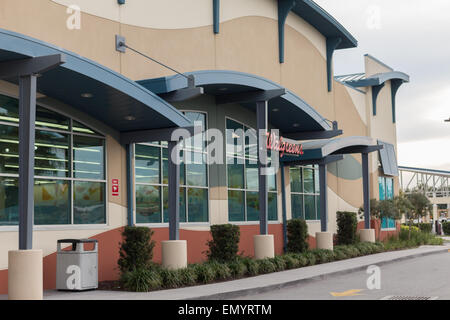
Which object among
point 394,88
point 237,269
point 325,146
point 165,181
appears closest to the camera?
point 237,269

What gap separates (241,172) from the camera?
22.1m

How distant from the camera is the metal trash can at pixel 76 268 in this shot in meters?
13.5

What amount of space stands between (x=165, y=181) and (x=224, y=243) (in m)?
2.64

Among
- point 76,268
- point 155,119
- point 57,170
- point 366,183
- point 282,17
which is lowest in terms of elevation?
point 76,268

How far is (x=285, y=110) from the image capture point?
21.9 m

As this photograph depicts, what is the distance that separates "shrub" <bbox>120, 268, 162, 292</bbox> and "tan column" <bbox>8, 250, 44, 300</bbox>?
285 cm

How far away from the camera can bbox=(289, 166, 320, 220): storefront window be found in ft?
85.4

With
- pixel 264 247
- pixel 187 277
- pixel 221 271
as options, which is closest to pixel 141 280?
pixel 187 277

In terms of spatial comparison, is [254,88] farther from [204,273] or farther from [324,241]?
[324,241]

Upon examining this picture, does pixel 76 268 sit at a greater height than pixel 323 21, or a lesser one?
lesser

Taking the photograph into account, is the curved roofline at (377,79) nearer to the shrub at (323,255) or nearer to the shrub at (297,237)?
the shrub at (297,237)

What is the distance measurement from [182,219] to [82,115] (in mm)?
5003

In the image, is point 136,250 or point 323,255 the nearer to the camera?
point 136,250

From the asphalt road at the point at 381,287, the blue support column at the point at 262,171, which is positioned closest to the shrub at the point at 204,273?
the asphalt road at the point at 381,287
